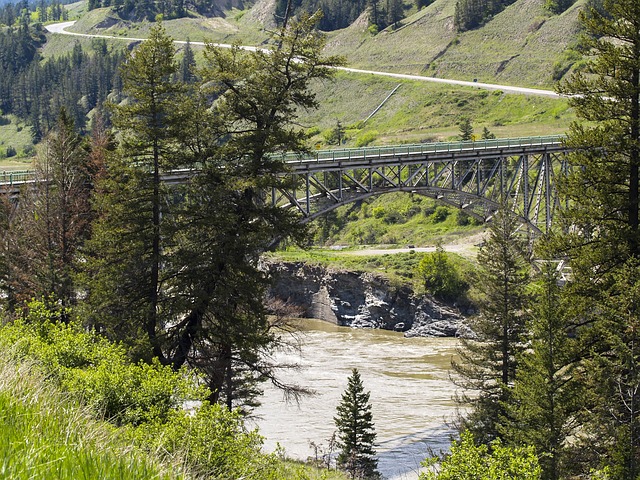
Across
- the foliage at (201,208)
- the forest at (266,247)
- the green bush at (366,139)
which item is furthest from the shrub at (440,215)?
the foliage at (201,208)

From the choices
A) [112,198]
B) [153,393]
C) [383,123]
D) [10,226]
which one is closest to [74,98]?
[383,123]

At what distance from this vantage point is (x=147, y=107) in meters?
23.6

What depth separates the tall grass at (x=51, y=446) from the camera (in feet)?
20.5

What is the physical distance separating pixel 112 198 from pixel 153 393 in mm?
10785

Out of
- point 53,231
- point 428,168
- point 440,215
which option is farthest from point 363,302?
point 53,231

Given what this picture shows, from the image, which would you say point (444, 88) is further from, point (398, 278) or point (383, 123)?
point (398, 278)

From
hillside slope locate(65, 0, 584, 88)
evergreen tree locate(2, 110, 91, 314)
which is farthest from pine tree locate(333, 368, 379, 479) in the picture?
hillside slope locate(65, 0, 584, 88)

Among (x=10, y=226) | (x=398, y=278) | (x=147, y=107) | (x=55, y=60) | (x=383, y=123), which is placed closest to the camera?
(x=147, y=107)

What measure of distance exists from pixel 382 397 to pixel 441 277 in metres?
20.4

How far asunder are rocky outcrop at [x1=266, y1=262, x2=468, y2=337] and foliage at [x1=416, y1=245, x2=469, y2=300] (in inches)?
38.1

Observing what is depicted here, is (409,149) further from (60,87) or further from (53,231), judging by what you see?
(60,87)

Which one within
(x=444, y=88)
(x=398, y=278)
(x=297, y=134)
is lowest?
(x=398, y=278)

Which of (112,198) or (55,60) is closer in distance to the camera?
(112,198)

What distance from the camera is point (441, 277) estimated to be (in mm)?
59812
